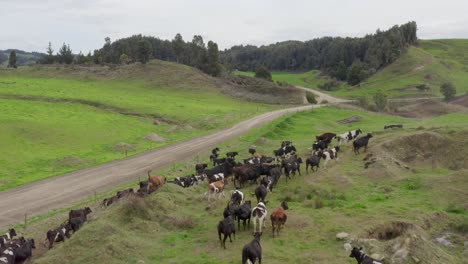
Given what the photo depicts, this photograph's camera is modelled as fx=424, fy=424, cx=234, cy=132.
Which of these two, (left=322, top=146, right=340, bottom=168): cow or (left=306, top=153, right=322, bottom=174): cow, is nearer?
(left=306, top=153, right=322, bottom=174): cow

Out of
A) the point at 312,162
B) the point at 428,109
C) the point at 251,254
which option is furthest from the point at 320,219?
the point at 428,109

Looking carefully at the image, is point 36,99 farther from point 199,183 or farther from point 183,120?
point 199,183

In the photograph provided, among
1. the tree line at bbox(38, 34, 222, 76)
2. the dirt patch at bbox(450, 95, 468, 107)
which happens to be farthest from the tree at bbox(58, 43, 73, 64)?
the dirt patch at bbox(450, 95, 468, 107)

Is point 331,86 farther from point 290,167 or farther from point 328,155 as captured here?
point 290,167

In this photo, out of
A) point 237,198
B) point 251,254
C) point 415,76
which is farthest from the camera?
point 415,76

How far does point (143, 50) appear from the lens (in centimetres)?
12731

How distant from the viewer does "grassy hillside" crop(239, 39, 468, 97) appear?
133 metres

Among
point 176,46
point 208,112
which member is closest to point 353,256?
point 208,112

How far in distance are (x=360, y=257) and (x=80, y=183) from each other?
93.2ft

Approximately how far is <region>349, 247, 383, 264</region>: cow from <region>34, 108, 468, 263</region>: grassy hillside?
0.55m

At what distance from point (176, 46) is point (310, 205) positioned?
141664 millimetres

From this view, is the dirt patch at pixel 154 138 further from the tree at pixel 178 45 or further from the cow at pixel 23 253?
the tree at pixel 178 45

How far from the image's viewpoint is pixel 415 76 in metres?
144

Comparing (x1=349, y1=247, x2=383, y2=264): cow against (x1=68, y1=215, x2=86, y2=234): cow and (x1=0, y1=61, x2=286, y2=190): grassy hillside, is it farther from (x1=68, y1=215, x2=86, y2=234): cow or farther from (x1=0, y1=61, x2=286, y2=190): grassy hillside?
(x1=0, y1=61, x2=286, y2=190): grassy hillside
